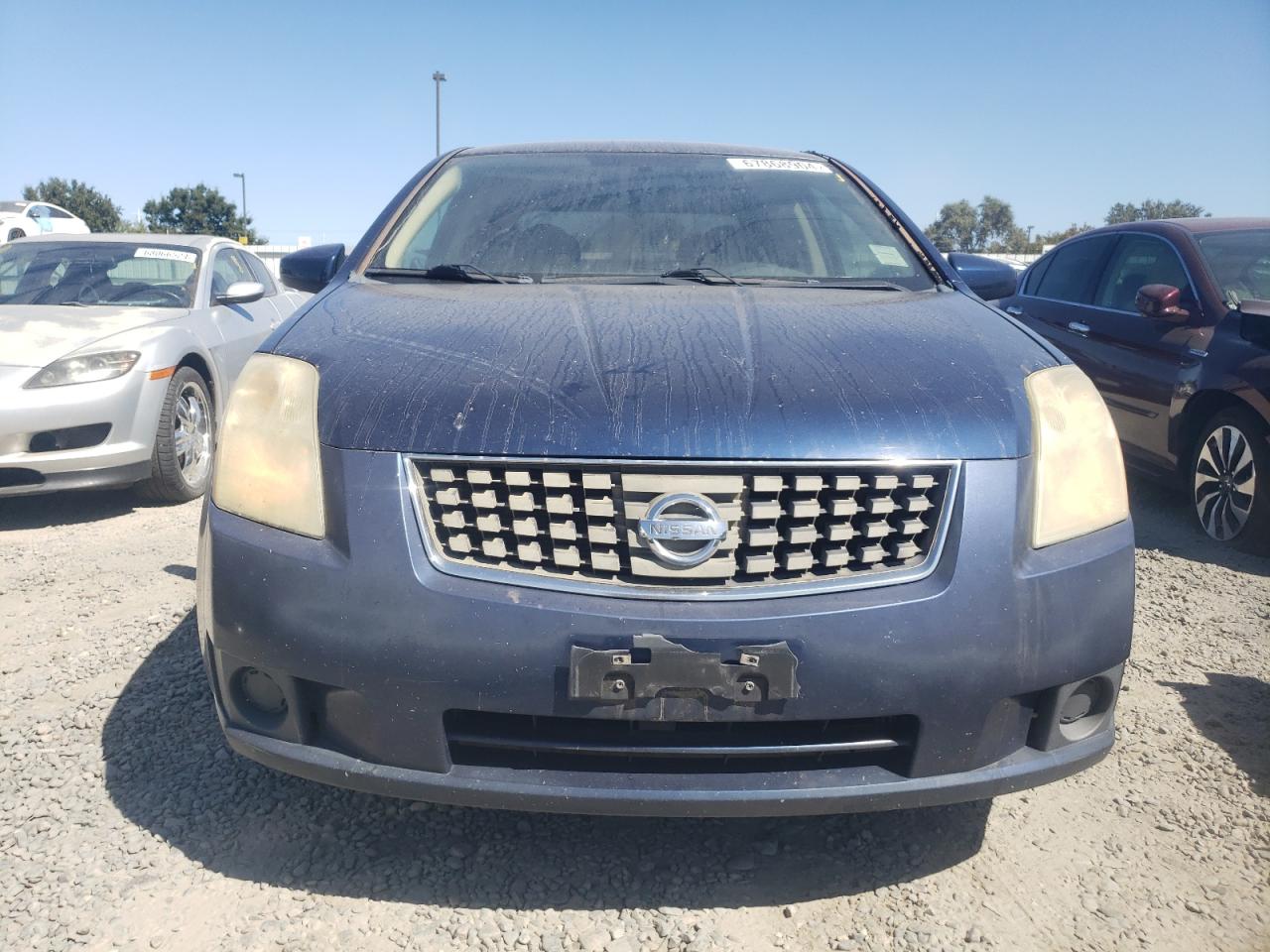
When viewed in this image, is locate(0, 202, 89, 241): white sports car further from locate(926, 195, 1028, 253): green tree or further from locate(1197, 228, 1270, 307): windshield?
locate(926, 195, 1028, 253): green tree

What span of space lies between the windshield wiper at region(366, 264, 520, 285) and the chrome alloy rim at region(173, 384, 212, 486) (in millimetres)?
3141

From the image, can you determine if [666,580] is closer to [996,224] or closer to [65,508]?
[65,508]

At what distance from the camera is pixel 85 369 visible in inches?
201

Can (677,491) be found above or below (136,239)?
above

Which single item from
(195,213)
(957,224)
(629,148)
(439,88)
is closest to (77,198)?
(195,213)

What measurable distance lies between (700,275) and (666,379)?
36.9 inches

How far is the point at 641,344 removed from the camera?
2189mm

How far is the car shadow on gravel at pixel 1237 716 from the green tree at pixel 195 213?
217 feet

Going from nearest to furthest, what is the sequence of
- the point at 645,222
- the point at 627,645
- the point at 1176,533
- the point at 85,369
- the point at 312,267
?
the point at 627,645, the point at 645,222, the point at 312,267, the point at 1176,533, the point at 85,369

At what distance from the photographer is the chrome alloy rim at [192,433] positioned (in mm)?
5656

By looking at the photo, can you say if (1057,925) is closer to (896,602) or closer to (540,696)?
(896,602)

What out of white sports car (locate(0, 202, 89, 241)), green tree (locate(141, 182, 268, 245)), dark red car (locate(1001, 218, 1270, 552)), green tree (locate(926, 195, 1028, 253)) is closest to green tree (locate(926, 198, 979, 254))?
green tree (locate(926, 195, 1028, 253))

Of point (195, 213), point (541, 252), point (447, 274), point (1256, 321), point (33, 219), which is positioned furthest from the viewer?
point (195, 213)

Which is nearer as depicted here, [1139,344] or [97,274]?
[1139,344]
